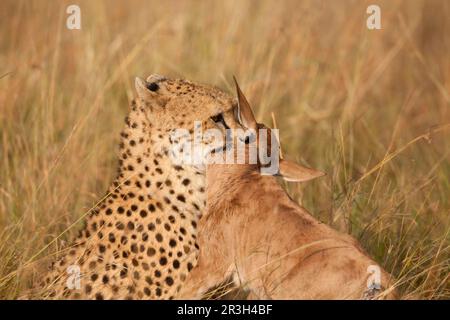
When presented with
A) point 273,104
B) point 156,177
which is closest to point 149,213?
point 156,177

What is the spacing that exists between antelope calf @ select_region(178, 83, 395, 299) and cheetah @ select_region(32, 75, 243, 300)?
14cm

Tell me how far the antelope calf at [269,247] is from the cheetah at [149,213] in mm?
137

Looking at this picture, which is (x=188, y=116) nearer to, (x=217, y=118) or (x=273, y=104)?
(x=217, y=118)

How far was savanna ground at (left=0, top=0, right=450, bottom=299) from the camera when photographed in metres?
4.41

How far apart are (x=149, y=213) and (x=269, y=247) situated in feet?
2.04

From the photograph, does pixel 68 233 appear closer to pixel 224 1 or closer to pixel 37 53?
pixel 37 53

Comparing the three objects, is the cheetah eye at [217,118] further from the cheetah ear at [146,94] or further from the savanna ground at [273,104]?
the savanna ground at [273,104]

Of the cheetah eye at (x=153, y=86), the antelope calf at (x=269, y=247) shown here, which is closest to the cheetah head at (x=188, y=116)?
the cheetah eye at (x=153, y=86)

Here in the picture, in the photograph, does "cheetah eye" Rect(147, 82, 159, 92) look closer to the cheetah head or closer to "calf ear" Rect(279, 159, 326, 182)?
the cheetah head

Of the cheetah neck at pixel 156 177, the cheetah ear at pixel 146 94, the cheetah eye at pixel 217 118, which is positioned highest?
the cheetah ear at pixel 146 94

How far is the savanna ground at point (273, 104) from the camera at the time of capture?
4.41 metres

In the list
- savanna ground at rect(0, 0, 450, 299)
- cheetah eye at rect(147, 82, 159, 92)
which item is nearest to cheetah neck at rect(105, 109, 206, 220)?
cheetah eye at rect(147, 82, 159, 92)
